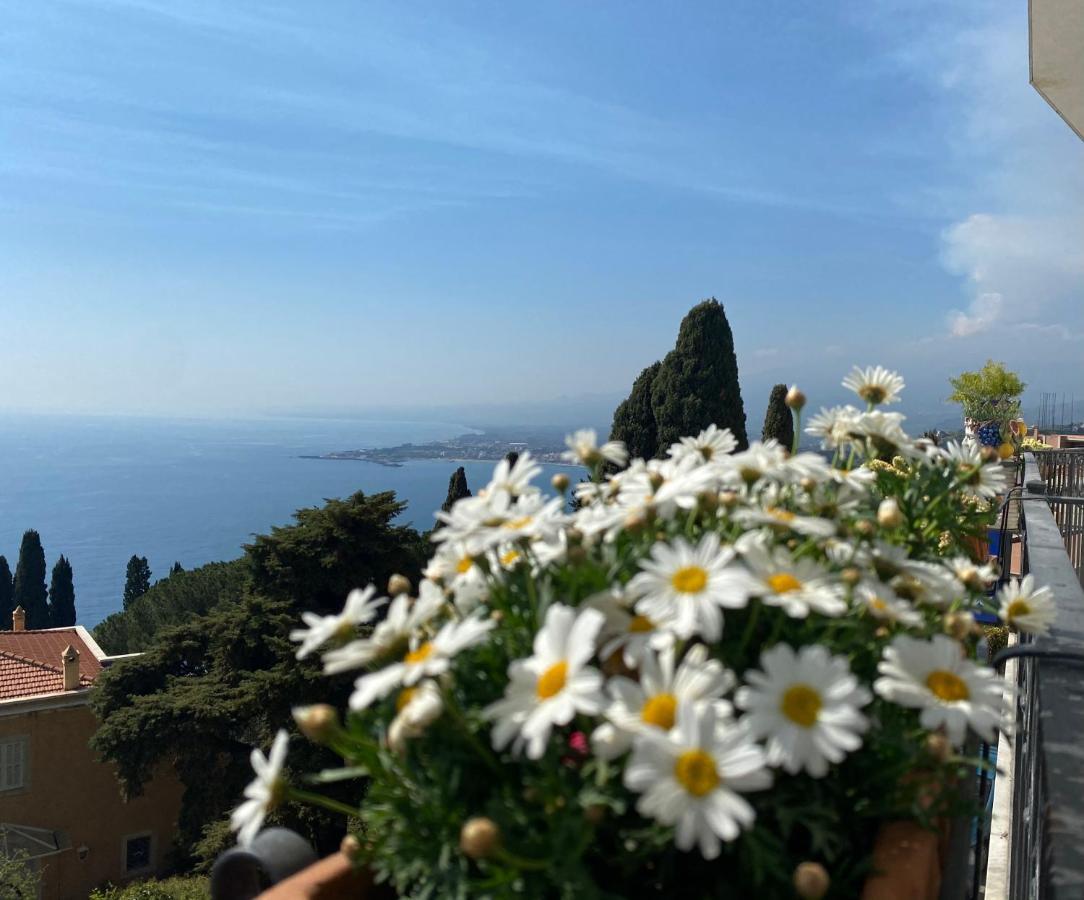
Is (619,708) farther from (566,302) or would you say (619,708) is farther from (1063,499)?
(566,302)

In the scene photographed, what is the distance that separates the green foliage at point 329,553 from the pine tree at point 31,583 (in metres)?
18.9

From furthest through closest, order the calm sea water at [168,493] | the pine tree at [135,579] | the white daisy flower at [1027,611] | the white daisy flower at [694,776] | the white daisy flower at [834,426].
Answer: the calm sea water at [168,493] < the pine tree at [135,579] < the white daisy flower at [834,426] < the white daisy flower at [1027,611] < the white daisy flower at [694,776]

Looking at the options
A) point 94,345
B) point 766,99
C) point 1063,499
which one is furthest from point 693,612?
point 94,345

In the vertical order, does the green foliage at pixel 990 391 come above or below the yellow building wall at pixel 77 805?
above

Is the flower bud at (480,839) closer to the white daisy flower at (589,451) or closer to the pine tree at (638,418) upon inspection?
the white daisy flower at (589,451)

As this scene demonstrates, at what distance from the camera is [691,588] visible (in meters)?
0.70

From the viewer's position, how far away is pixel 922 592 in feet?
2.70

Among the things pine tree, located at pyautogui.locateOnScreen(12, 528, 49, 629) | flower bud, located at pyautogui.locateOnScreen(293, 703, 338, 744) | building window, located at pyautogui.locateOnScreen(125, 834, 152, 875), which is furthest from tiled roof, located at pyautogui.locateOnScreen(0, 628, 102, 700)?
flower bud, located at pyautogui.locateOnScreen(293, 703, 338, 744)

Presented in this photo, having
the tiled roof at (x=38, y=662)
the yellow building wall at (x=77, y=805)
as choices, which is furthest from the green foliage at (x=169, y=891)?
the tiled roof at (x=38, y=662)

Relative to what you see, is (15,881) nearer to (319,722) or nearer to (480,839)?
(319,722)

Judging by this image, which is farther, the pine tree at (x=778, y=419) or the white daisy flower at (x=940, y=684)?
the pine tree at (x=778, y=419)

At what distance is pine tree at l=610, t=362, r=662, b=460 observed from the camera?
19625 millimetres

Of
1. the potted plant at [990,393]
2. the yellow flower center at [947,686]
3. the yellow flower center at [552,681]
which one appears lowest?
the yellow flower center at [947,686]

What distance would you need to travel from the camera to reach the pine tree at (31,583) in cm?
2806
